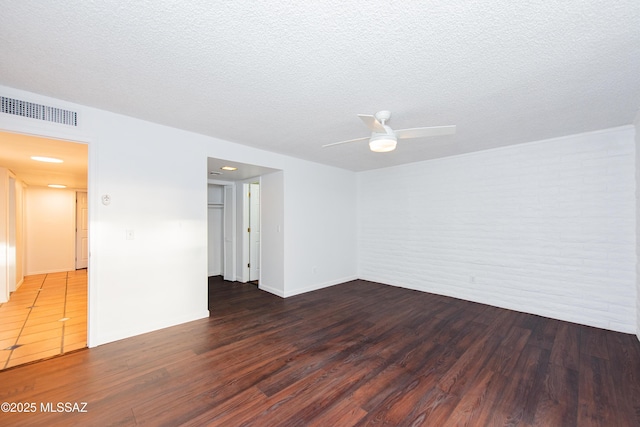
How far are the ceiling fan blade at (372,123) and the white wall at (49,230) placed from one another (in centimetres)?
845

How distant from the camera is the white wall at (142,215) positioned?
2.78m

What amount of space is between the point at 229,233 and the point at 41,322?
315cm

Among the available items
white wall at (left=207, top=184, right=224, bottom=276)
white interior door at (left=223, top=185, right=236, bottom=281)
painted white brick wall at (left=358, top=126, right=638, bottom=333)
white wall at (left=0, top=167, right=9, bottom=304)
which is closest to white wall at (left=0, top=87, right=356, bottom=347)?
white interior door at (left=223, top=185, right=236, bottom=281)

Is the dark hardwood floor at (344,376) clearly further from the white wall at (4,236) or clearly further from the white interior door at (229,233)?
the white wall at (4,236)

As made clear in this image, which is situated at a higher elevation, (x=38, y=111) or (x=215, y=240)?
(x=38, y=111)

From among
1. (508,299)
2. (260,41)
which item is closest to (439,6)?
(260,41)

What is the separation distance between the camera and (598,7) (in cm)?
138

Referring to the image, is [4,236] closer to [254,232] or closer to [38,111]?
[38,111]

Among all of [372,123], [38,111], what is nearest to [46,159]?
[38,111]

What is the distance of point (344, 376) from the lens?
230 centimetres

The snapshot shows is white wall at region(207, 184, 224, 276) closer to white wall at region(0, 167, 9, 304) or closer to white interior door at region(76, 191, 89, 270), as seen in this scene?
white wall at region(0, 167, 9, 304)

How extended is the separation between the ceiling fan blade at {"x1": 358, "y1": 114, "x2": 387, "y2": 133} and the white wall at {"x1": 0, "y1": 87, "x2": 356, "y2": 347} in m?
2.31

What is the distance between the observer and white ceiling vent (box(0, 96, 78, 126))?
2.29 meters

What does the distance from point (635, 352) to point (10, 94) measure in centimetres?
648
